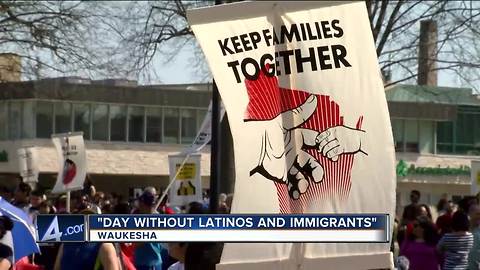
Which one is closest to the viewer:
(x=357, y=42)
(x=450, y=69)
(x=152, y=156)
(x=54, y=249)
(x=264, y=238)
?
(x=264, y=238)

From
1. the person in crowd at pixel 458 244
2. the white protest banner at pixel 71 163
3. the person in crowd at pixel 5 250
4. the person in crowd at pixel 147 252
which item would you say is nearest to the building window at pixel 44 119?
the white protest banner at pixel 71 163

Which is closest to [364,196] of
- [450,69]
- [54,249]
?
[54,249]

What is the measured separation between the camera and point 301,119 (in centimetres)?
615

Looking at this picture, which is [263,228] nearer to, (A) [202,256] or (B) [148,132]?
(A) [202,256]

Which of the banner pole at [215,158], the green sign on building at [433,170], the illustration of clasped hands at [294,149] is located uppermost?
the illustration of clasped hands at [294,149]

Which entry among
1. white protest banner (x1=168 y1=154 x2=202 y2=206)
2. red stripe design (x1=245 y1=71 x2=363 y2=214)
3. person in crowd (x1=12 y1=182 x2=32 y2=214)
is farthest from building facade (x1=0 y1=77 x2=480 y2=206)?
red stripe design (x1=245 y1=71 x2=363 y2=214)

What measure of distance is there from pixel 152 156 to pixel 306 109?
5564 cm

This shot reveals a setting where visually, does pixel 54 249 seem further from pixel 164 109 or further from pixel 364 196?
pixel 164 109

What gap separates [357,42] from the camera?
600 cm

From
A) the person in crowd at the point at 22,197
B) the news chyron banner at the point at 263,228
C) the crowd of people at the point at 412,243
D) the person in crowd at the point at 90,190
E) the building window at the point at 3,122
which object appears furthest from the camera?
the building window at the point at 3,122

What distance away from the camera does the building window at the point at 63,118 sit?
60.0 metres

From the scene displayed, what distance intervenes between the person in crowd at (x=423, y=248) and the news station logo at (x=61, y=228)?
929 centimetres

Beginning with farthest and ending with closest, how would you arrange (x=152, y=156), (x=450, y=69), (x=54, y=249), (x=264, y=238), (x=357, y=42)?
(x=152, y=156)
(x=450, y=69)
(x=54, y=249)
(x=357, y=42)
(x=264, y=238)

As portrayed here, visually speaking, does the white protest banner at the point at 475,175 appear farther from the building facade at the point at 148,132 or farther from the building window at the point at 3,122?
the building window at the point at 3,122
